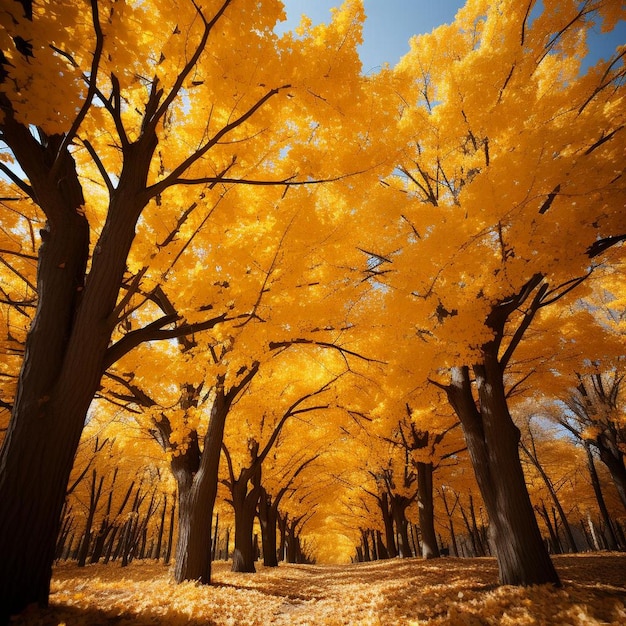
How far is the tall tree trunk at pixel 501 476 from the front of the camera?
4266 millimetres

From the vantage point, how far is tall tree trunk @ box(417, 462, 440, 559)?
416 inches

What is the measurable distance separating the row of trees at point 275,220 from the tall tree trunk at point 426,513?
5165 mm

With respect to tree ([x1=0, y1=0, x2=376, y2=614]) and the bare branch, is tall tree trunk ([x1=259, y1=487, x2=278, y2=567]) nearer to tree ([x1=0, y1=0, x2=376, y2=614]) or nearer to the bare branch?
tree ([x1=0, y1=0, x2=376, y2=614])

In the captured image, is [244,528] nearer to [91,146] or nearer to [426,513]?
[426,513]

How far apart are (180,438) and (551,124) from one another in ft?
23.5

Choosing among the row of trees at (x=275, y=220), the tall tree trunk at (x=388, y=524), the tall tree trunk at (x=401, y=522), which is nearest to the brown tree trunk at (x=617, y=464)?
the row of trees at (x=275, y=220)

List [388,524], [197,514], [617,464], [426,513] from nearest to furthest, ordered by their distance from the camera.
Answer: [197,514]
[426,513]
[617,464]
[388,524]

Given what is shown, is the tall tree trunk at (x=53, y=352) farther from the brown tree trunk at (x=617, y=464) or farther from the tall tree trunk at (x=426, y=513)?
the brown tree trunk at (x=617, y=464)

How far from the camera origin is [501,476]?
468 cm

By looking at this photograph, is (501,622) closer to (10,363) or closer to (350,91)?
(350,91)

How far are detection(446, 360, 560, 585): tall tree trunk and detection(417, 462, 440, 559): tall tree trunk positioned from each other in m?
6.85

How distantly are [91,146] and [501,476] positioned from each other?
→ 6396 mm

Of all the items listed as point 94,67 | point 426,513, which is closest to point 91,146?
point 94,67

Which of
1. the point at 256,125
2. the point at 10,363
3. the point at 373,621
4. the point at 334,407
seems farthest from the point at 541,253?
the point at 10,363
